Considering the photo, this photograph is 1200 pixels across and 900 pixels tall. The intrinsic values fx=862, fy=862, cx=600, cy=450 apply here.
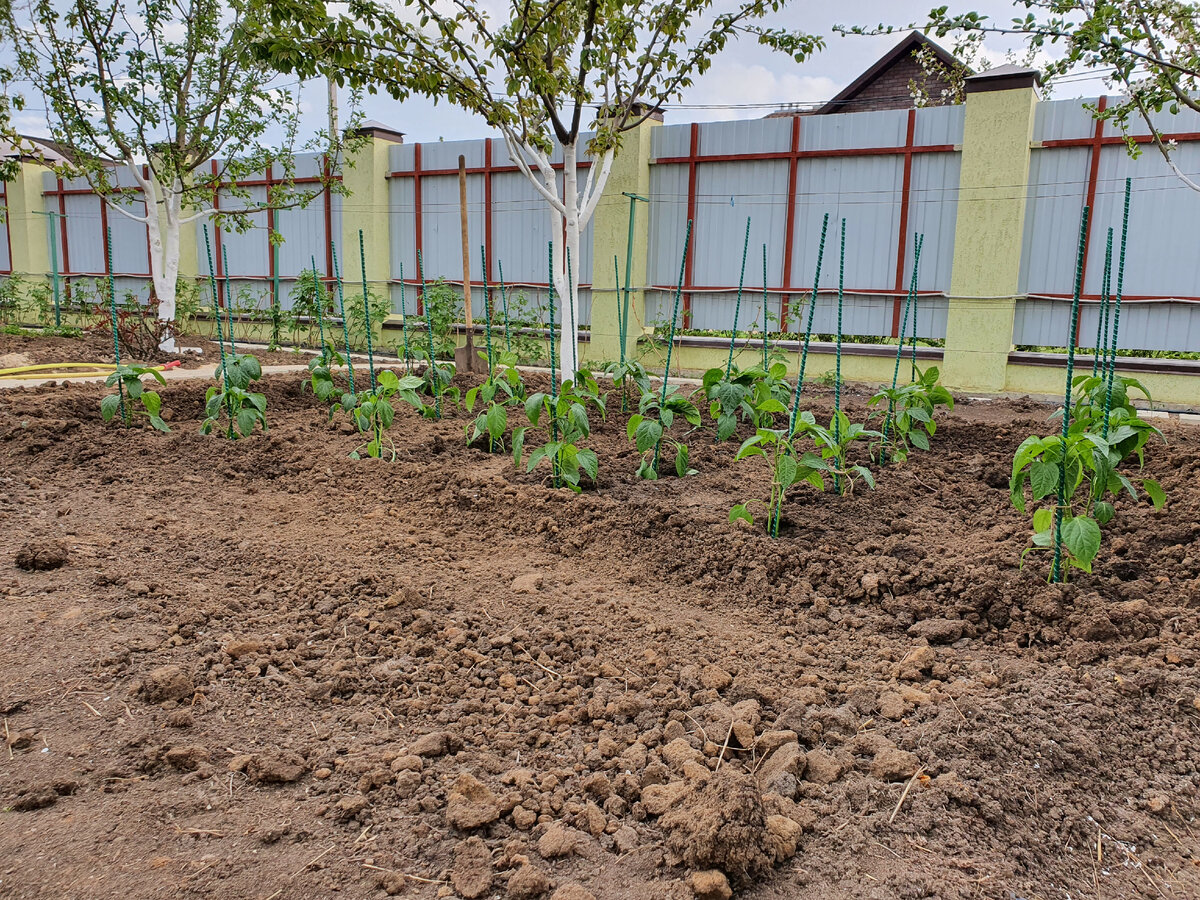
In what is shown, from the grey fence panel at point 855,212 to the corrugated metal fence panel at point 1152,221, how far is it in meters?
1.73

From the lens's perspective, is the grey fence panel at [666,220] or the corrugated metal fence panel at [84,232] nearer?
the grey fence panel at [666,220]

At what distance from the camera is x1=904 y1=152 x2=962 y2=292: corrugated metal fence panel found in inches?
317

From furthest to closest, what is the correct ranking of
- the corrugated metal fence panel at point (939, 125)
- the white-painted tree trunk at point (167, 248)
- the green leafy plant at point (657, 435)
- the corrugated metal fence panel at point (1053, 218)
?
the white-painted tree trunk at point (167, 248) < the corrugated metal fence panel at point (939, 125) < the corrugated metal fence panel at point (1053, 218) < the green leafy plant at point (657, 435)

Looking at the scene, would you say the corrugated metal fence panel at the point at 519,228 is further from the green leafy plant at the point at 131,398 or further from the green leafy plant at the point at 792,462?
the green leafy plant at the point at 792,462

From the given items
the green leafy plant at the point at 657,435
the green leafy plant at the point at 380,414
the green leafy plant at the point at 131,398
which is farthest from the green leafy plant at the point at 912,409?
the green leafy plant at the point at 131,398

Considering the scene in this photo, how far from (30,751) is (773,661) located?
1946mm

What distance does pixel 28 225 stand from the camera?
14.5 meters

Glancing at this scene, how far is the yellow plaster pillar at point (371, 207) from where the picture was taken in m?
11.0

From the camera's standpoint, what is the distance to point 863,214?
8453 millimetres

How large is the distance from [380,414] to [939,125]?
6044 millimetres

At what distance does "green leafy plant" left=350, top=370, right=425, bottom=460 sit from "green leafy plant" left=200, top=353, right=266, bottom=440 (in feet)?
1.97

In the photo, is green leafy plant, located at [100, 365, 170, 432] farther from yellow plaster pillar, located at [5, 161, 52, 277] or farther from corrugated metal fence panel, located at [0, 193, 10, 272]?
corrugated metal fence panel, located at [0, 193, 10, 272]

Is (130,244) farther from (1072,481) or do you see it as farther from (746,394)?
(1072,481)

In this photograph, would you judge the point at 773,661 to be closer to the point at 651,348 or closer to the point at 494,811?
the point at 494,811
